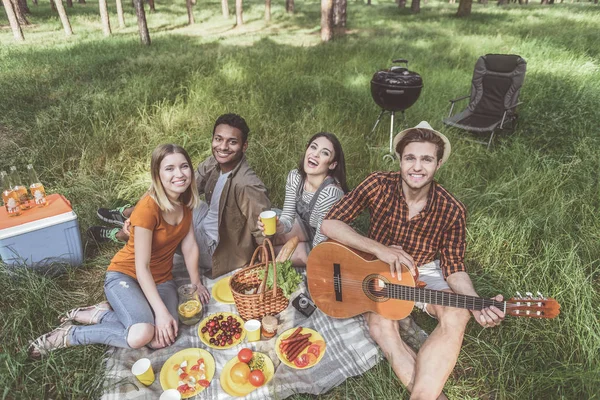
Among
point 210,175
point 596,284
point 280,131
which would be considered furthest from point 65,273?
point 596,284

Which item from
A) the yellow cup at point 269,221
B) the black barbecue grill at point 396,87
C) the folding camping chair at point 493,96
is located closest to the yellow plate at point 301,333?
the yellow cup at point 269,221

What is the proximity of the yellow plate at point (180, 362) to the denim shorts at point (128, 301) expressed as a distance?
1.01 ft

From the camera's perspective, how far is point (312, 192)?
10.6 feet

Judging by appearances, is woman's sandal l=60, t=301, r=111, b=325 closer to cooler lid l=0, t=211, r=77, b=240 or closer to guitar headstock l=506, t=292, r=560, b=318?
cooler lid l=0, t=211, r=77, b=240

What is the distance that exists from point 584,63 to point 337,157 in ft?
26.5

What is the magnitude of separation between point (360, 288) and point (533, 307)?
1020 mm

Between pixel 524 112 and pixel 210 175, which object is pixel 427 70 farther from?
pixel 210 175

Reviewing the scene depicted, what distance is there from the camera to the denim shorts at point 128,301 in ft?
8.09

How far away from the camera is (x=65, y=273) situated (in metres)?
3.24

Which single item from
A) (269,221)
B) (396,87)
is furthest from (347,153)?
(269,221)

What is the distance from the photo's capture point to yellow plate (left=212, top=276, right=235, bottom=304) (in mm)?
3000

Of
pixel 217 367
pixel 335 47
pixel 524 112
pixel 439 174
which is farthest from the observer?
pixel 335 47

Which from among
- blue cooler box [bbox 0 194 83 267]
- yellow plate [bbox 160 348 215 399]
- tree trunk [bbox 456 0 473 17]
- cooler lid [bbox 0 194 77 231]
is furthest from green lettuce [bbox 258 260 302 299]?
tree trunk [bbox 456 0 473 17]

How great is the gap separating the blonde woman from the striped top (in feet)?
3.05
